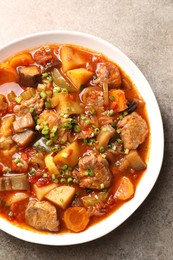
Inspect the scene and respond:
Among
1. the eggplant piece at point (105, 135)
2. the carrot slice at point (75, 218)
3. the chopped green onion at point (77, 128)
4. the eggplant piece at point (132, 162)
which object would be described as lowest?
the carrot slice at point (75, 218)

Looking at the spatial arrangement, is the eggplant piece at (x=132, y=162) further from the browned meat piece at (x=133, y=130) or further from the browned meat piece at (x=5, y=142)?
the browned meat piece at (x=5, y=142)

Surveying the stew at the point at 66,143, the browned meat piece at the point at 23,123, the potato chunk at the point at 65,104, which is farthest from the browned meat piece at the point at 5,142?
the potato chunk at the point at 65,104

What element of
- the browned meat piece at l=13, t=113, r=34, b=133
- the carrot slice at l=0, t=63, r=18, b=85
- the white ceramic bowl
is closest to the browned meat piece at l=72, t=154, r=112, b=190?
the white ceramic bowl

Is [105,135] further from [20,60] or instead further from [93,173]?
[20,60]

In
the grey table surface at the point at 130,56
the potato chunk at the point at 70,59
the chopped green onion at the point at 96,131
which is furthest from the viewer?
the grey table surface at the point at 130,56

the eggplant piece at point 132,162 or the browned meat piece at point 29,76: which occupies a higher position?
the browned meat piece at point 29,76

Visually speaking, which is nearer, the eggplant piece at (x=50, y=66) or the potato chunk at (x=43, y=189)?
the potato chunk at (x=43, y=189)

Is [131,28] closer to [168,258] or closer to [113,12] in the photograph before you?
[113,12]
